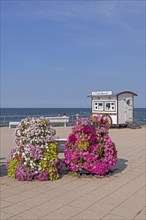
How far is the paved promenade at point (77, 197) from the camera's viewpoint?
4664 mm

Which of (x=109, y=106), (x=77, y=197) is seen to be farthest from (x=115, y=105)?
(x=77, y=197)

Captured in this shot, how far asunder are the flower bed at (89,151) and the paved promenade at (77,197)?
230mm

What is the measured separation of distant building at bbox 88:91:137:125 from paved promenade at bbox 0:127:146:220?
13.6 m

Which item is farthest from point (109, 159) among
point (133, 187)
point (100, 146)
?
point (133, 187)

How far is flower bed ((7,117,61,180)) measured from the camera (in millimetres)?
6652

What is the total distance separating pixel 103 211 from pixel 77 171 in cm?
236

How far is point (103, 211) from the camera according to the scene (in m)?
4.81

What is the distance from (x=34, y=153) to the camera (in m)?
6.67

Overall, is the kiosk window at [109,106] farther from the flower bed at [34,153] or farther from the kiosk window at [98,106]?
the flower bed at [34,153]

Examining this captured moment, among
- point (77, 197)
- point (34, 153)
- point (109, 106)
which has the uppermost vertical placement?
point (109, 106)

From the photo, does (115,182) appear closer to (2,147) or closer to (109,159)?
(109,159)

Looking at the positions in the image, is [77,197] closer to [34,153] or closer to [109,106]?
[34,153]

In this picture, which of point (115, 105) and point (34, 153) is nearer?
point (34, 153)

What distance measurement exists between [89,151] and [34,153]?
3.71ft
